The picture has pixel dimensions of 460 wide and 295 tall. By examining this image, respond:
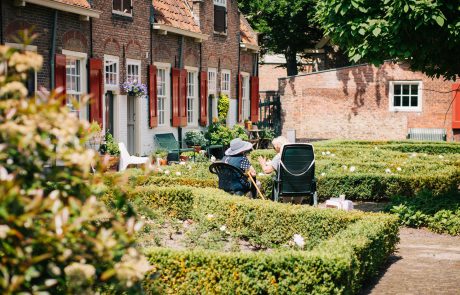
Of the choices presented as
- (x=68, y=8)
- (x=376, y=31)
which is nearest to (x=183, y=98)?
(x=68, y=8)

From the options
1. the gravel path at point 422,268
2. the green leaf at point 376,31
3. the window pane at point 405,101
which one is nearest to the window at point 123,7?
the green leaf at point 376,31

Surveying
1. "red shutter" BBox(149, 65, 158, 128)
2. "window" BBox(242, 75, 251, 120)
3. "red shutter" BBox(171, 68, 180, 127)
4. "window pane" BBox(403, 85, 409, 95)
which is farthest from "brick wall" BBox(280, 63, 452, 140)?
"red shutter" BBox(149, 65, 158, 128)

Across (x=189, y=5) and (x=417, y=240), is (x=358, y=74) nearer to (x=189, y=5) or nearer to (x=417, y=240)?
(x=189, y=5)

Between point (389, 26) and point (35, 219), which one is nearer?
point (35, 219)

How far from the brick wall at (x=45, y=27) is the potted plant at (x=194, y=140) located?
582 centimetres

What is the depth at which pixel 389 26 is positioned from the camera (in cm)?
1038

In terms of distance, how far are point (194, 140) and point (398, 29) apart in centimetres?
1313

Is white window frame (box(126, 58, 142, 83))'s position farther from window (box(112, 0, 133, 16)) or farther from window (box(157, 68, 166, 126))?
window (box(157, 68, 166, 126))

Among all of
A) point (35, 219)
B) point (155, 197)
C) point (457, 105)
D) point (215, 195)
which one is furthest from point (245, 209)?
point (457, 105)

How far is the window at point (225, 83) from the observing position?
26328 mm

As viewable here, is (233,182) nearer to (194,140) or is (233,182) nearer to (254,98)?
(194,140)

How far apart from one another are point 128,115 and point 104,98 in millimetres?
1979

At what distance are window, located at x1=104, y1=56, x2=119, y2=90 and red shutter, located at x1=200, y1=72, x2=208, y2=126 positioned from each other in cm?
519

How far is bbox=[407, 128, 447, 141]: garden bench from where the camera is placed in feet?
102
